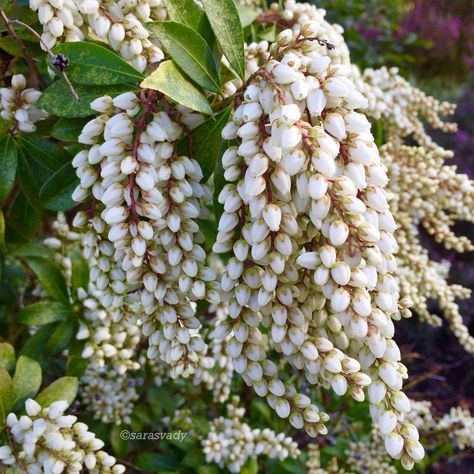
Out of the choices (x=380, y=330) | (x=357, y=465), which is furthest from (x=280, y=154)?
(x=357, y=465)

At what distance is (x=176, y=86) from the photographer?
936 mm

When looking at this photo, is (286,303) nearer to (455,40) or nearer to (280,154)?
(280,154)

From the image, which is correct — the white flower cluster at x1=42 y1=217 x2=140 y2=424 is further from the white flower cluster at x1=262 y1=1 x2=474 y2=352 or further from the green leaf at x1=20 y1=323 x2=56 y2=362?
the white flower cluster at x1=262 y1=1 x2=474 y2=352

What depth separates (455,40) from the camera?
679 cm

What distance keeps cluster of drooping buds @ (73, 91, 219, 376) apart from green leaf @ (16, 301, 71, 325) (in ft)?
1.65

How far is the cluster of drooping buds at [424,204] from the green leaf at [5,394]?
3.14ft

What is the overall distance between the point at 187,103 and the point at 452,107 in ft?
3.66

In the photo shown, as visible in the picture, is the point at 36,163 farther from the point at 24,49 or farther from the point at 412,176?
the point at 412,176

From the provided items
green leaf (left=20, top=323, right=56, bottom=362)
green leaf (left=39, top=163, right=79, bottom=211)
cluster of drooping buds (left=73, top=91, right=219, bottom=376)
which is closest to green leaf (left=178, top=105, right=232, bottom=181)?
cluster of drooping buds (left=73, top=91, right=219, bottom=376)

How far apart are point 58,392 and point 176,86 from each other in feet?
2.26

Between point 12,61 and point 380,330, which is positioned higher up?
point 380,330

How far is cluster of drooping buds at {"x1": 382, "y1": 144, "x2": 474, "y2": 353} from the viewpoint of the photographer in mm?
1461

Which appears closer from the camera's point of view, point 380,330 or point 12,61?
point 380,330

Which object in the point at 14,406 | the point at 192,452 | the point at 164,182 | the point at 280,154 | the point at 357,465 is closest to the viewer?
the point at 280,154
